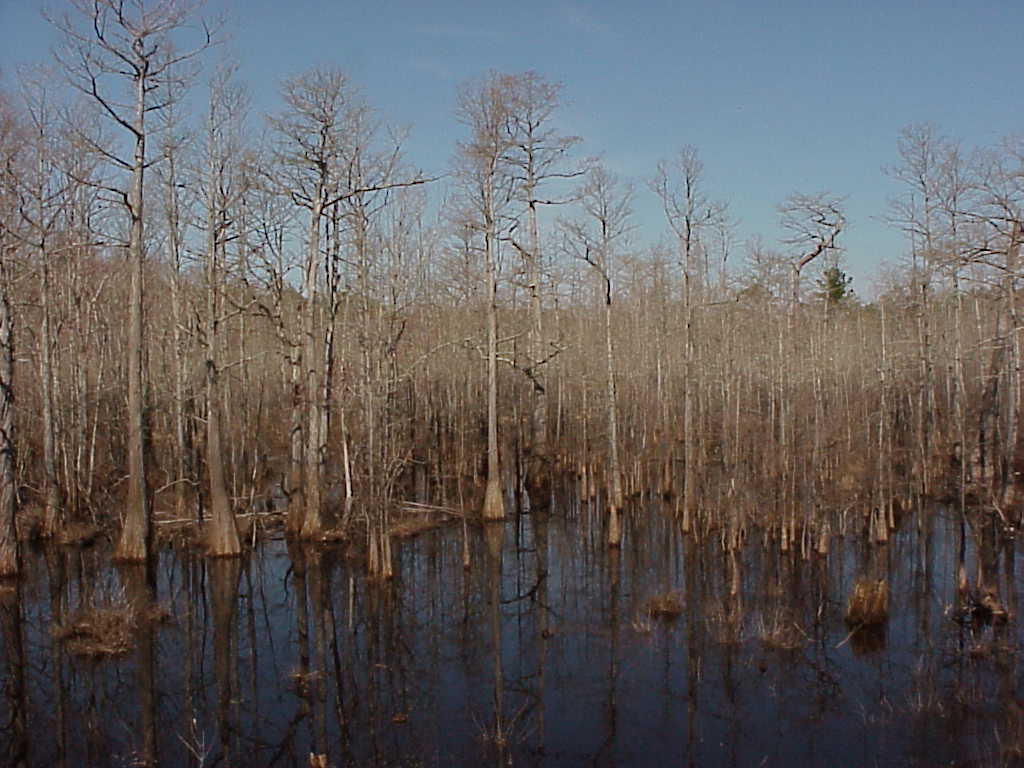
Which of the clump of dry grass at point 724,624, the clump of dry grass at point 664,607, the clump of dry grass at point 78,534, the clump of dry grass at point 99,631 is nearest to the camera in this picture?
the clump of dry grass at point 99,631

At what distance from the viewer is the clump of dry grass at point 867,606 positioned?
11.5 m

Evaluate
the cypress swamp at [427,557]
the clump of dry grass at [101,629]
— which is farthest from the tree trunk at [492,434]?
the clump of dry grass at [101,629]

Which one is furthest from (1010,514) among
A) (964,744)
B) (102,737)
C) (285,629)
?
(102,737)

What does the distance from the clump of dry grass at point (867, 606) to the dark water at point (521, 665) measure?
22cm

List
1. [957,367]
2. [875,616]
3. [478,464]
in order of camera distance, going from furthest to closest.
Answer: [478,464], [957,367], [875,616]

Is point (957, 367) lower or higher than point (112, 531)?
higher

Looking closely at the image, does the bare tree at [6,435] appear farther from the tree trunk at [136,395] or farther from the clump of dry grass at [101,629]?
the clump of dry grass at [101,629]

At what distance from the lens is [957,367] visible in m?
18.5

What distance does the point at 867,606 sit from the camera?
1152 cm

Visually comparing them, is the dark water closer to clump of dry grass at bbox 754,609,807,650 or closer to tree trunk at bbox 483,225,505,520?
clump of dry grass at bbox 754,609,807,650

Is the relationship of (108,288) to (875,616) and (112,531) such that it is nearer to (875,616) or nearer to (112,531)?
(112,531)

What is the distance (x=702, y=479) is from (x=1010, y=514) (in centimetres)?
600

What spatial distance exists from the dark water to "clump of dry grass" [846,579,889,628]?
22 centimetres

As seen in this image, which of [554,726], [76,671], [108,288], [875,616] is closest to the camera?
[554,726]
